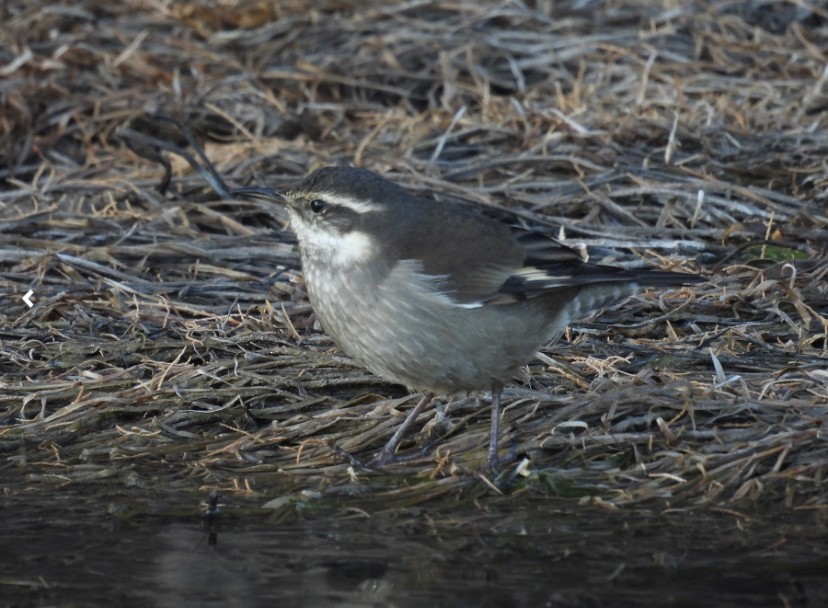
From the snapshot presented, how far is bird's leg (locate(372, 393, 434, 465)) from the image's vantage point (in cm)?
571

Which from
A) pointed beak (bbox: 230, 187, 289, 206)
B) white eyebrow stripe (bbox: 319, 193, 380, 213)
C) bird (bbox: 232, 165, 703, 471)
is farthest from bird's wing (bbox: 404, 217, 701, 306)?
pointed beak (bbox: 230, 187, 289, 206)

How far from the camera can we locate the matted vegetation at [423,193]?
18.5 ft

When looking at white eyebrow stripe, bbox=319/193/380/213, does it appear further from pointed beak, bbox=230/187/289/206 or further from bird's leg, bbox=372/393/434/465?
bird's leg, bbox=372/393/434/465

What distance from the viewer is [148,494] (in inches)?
215

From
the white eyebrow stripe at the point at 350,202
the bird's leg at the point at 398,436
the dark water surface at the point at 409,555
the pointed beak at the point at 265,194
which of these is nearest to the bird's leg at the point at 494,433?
the dark water surface at the point at 409,555

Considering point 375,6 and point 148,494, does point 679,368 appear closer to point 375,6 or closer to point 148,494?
point 148,494

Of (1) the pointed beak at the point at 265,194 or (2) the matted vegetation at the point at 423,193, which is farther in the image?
(1) the pointed beak at the point at 265,194

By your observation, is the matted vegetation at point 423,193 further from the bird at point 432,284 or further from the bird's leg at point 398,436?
the bird at point 432,284

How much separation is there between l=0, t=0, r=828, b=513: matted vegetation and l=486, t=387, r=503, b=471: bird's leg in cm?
10

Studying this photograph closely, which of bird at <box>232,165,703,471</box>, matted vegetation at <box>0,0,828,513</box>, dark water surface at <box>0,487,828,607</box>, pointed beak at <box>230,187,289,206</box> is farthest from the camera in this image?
pointed beak at <box>230,187,289,206</box>

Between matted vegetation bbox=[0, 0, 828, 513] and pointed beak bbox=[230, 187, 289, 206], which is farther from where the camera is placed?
pointed beak bbox=[230, 187, 289, 206]

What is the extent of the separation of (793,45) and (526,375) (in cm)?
486

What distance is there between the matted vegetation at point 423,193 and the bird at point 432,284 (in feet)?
1.26

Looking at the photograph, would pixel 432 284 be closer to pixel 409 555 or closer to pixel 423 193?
pixel 409 555
